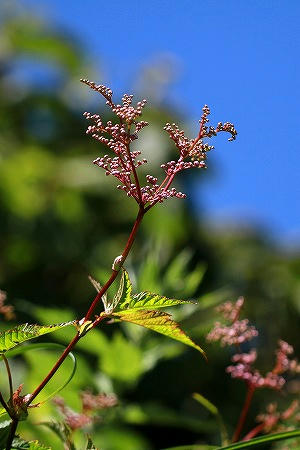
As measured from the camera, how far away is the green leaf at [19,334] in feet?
1.95

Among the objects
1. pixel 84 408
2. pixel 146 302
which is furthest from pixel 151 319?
pixel 84 408

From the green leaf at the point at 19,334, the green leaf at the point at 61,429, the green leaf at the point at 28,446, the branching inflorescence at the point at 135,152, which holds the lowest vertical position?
the green leaf at the point at 61,429

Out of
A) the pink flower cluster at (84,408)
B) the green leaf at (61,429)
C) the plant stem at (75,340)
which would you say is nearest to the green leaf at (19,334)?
the plant stem at (75,340)

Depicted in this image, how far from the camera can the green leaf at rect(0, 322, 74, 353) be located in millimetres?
595

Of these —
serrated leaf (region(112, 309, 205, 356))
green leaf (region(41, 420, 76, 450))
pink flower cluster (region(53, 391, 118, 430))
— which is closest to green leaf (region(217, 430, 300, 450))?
serrated leaf (region(112, 309, 205, 356))

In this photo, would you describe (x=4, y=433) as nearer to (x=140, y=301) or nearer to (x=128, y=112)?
(x=140, y=301)

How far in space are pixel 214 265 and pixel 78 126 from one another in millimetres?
2115

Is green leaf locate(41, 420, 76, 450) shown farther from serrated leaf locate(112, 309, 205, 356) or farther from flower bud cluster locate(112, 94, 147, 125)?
flower bud cluster locate(112, 94, 147, 125)

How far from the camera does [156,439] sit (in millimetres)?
2357

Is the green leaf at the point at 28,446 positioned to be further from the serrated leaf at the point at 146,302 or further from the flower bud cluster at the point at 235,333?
the flower bud cluster at the point at 235,333

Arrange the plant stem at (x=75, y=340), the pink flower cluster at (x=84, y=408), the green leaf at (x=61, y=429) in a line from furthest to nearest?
the pink flower cluster at (x=84, y=408) → the green leaf at (x=61, y=429) → the plant stem at (x=75, y=340)

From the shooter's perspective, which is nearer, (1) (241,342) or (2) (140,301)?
(2) (140,301)

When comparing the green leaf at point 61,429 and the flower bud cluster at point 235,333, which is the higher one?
the flower bud cluster at point 235,333

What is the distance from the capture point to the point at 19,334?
1.96ft
